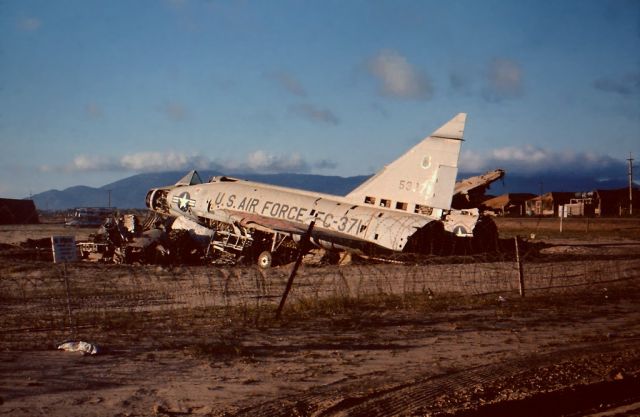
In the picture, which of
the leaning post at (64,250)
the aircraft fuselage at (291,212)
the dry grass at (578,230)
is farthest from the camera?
the dry grass at (578,230)

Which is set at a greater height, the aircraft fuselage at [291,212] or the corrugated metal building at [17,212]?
the corrugated metal building at [17,212]

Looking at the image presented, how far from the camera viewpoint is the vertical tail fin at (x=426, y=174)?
24.0 metres

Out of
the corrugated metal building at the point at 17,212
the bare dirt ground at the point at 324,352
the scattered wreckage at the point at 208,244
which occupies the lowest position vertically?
the bare dirt ground at the point at 324,352

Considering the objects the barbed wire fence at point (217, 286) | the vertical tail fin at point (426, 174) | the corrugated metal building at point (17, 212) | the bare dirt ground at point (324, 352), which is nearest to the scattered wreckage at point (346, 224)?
the vertical tail fin at point (426, 174)

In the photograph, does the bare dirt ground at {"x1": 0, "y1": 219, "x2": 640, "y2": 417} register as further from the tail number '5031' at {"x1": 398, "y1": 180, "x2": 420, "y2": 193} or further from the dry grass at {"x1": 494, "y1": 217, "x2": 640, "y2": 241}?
the dry grass at {"x1": 494, "y1": 217, "x2": 640, "y2": 241}

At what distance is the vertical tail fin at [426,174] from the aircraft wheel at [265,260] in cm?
469

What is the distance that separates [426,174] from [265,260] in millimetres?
7018

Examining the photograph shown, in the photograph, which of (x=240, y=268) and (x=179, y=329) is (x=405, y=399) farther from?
(x=240, y=268)

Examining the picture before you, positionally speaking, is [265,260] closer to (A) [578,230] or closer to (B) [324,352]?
(B) [324,352]

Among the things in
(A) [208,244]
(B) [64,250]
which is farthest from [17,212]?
(B) [64,250]

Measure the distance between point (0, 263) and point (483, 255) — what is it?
1748 centimetres

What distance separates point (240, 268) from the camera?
79.3 ft

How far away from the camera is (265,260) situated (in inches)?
992

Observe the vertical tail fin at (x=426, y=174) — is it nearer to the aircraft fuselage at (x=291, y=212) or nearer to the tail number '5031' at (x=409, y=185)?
the tail number '5031' at (x=409, y=185)
